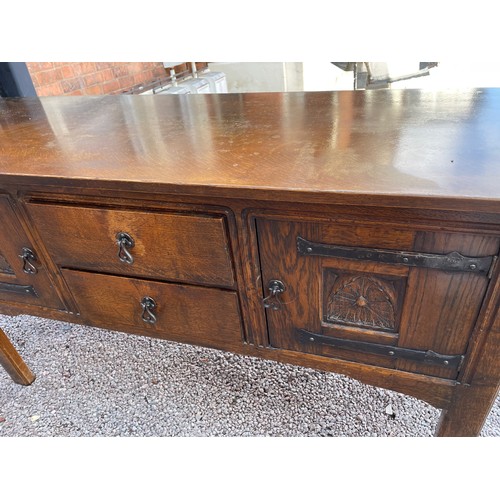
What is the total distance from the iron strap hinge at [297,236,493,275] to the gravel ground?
2.04 ft

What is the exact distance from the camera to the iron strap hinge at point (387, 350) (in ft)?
2.54

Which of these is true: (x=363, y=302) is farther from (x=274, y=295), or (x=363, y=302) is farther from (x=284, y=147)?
(x=284, y=147)

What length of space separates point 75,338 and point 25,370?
0.22 metres

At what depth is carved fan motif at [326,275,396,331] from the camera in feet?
2.43

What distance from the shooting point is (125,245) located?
0.83 m

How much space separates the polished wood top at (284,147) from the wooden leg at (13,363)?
0.62 metres

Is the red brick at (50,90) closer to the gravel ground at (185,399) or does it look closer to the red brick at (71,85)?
the red brick at (71,85)

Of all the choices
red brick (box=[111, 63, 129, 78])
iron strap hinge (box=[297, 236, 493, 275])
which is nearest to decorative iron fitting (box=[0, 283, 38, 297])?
iron strap hinge (box=[297, 236, 493, 275])

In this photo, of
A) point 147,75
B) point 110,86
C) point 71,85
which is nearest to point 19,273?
point 71,85

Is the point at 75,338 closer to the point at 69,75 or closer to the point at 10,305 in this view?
the point at 10,305

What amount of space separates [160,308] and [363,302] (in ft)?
1.51

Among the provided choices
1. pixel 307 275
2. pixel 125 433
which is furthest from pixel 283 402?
pixel 307 275

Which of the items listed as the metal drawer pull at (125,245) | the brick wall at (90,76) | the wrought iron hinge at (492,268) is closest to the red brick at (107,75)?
the brick wall at (90,76)

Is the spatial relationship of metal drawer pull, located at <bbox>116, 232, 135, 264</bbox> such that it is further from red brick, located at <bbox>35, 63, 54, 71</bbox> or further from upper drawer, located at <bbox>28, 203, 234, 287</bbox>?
red brick, located at <bbox>35, 63, 54, 71</bbox>
